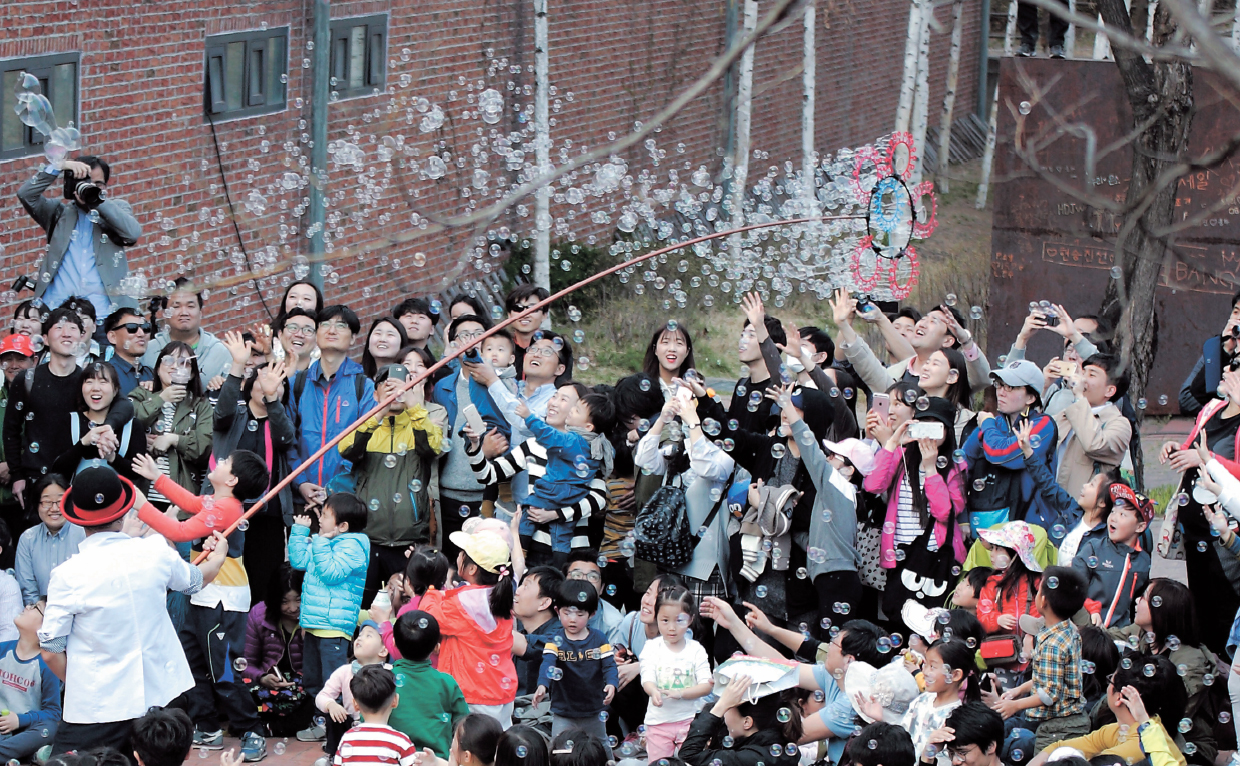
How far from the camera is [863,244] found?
44.0 feet

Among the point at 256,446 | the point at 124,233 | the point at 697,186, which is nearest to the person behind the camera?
the point at 256,446

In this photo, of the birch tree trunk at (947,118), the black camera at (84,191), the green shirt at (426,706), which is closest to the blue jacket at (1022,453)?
the green shirt at (426,706)

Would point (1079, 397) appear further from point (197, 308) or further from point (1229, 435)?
point (197, 308)

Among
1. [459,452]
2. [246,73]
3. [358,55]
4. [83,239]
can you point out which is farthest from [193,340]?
[358,55]

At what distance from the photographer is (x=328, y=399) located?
7066 millimetres

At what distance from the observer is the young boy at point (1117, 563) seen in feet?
19.5

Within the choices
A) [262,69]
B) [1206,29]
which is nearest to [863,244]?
[262,69]

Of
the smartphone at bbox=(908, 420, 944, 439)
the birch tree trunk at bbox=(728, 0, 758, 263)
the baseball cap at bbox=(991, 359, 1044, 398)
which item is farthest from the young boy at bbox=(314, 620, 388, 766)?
the birch tree trunk at bbox=(728, 0, 758, 263)

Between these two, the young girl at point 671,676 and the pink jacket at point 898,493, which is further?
the pink jacket at point 898,493

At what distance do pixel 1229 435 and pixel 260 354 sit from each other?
4432 mm

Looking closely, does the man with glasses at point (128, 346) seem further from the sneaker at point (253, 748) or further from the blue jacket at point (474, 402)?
the sneaker at point (253, 748)

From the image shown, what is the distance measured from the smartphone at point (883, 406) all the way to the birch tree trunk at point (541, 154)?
22.0ft

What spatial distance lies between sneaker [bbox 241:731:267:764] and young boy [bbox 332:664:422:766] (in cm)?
123

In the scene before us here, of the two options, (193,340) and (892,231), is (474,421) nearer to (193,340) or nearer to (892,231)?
(193,340)
